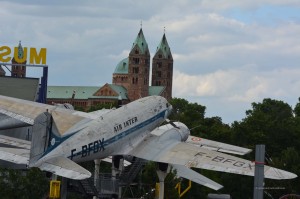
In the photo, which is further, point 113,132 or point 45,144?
point 113,132

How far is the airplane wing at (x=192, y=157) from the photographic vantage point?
66688 mm

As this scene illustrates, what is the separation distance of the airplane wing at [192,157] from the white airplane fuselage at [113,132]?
3.42ft

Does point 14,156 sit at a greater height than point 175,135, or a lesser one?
lesser

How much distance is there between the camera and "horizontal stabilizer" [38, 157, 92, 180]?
212ft

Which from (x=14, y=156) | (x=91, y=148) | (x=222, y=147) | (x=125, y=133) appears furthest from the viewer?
(x=222, y=147)

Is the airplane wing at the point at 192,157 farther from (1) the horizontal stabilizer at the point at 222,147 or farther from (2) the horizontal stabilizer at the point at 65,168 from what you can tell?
(1) the horizontal stabilizer at the point at 222,147

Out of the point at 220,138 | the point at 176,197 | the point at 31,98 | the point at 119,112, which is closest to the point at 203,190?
the point at 176,197

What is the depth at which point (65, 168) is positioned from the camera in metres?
65.8

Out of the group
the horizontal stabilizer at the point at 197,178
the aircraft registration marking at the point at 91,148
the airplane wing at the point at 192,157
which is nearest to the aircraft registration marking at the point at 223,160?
the airplane wing at the point at 192,157

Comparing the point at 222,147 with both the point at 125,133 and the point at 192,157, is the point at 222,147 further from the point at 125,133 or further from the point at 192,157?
the point at 192,157

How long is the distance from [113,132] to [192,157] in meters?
6.02

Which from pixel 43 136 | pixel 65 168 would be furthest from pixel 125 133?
pixel 65 168

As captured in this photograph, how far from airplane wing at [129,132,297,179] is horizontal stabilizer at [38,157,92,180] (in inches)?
314

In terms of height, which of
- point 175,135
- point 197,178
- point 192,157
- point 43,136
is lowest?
point 197,178
